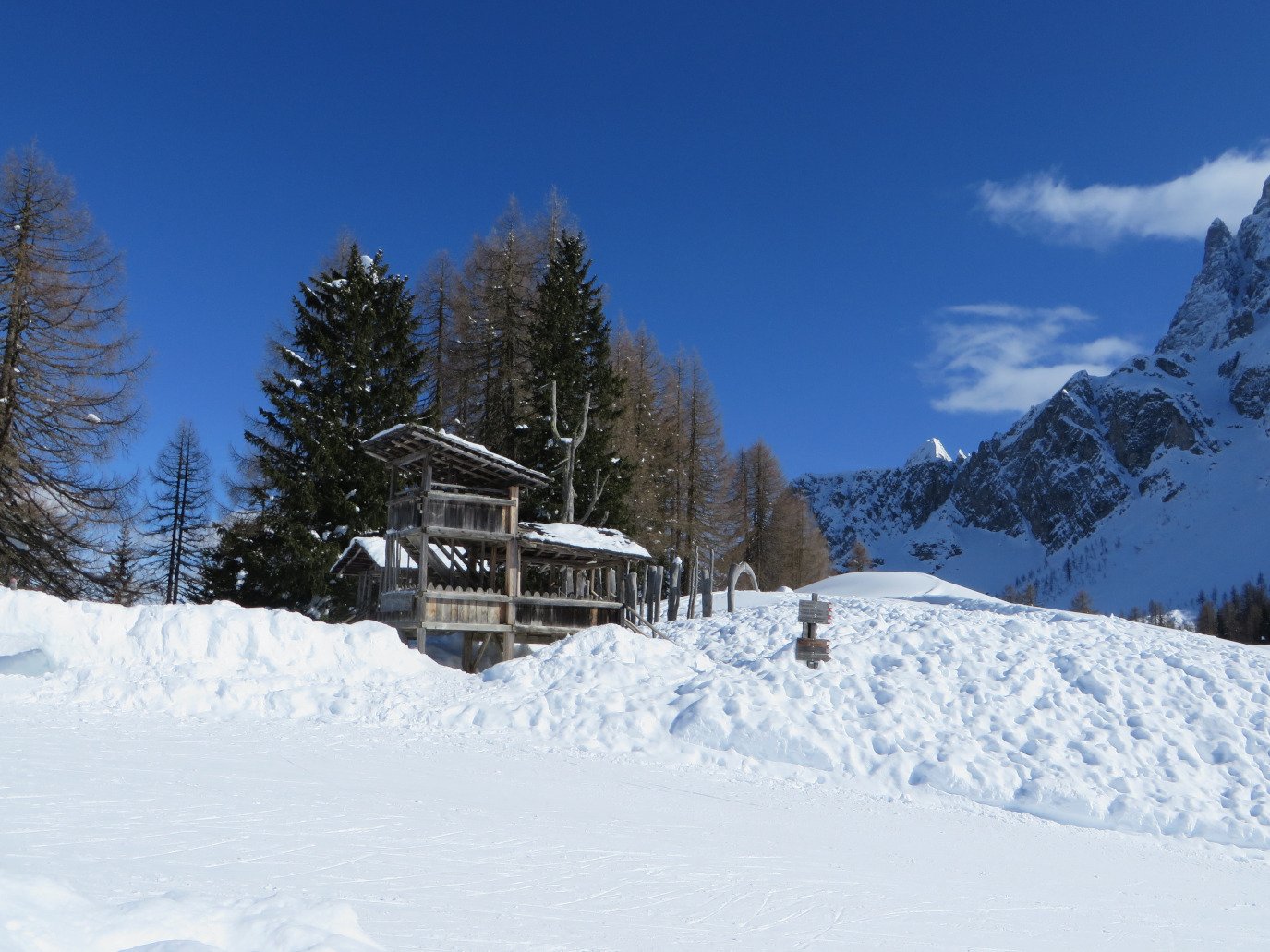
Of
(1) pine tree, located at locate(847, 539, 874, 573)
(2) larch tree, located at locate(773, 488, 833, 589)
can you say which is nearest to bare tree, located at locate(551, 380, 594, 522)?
(2) larch tree, located at locate(773, 488, 833, 589)

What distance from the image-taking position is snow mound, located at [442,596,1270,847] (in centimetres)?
1234

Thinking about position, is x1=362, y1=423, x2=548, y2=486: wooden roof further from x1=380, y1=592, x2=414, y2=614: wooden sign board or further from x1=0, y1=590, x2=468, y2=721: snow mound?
x1=0, y1=590, x2=468, y2=721: snow mound

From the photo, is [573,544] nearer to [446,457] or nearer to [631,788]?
[446,457]

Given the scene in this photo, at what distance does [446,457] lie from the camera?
66.9 ft

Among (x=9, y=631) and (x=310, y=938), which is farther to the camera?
(x=9, y=631)

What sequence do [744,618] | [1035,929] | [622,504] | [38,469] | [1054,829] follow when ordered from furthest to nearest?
[622,504]
[744,618]
[38,469]
[1054,829]
[1035,929]

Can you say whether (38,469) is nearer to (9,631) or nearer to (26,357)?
(26,357)

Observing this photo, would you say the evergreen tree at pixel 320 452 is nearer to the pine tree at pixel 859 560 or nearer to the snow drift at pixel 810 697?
the snow drift at pixel 810 697

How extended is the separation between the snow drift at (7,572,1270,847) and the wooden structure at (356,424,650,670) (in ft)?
7.53

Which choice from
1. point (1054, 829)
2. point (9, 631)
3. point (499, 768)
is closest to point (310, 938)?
point (499, 768)

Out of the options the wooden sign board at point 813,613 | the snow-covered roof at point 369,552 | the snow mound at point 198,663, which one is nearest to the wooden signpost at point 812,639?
the wooden sign board at point 813,613

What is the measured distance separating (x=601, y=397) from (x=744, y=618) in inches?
490

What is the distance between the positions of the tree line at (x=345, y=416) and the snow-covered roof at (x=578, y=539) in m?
4.97

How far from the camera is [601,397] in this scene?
1276 inches
